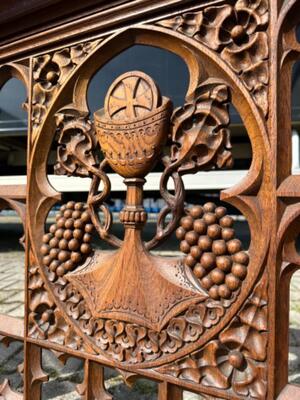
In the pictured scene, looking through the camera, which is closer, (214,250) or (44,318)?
(214,250)

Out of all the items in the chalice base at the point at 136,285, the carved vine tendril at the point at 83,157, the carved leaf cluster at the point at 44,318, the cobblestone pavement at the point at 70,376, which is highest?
the carved vine tendril at the point at 83,157

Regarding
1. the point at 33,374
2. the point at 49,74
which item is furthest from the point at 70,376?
the point at 49,74

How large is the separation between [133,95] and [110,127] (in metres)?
0.08

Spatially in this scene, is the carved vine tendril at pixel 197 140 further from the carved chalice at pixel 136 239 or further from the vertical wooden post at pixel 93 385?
the vertical wooden post at pixel 93 385

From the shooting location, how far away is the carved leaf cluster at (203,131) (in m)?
0.58

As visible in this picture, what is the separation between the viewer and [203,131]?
587 millimetres

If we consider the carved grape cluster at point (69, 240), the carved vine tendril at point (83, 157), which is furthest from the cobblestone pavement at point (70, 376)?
the carved vine tendril at point (83, 157)

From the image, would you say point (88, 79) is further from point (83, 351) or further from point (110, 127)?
point (83, 351)

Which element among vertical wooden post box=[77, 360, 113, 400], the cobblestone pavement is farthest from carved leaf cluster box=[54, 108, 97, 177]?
the cobblestone pavement

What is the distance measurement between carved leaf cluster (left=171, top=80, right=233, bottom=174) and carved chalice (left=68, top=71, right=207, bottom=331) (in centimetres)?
3

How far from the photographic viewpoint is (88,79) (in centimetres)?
73

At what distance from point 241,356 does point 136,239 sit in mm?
283

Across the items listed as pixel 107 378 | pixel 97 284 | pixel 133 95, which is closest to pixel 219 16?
pixel 133 95

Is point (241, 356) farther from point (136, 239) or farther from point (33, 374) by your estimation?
point (33, 374)
